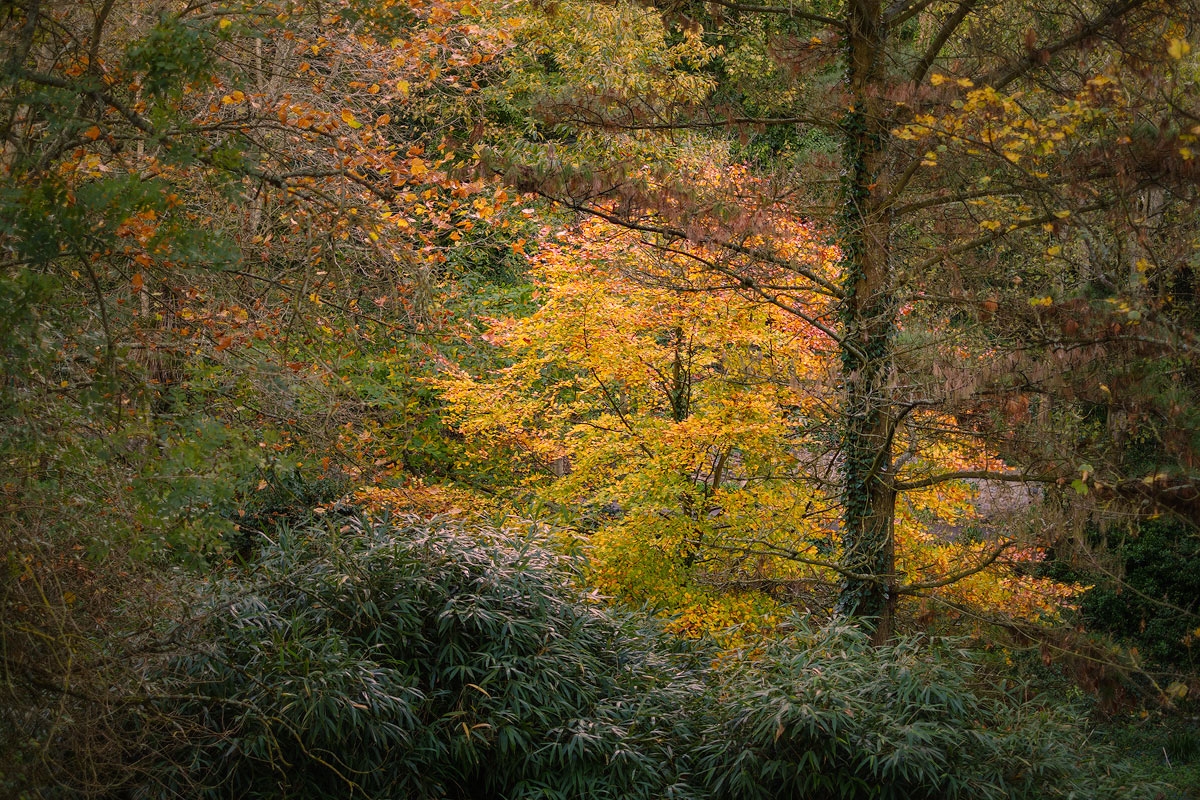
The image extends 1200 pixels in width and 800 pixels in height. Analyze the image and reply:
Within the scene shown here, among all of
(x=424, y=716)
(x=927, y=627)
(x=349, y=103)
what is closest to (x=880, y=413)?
(x=927, y=627)

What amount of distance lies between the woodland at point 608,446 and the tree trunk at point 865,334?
0.11 feet

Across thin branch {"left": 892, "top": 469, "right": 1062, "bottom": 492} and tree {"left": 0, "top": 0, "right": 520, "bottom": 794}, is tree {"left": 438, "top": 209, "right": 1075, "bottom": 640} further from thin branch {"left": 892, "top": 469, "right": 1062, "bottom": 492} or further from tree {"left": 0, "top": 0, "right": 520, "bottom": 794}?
tree {"left": 0, "top": 0, "right": 520, "bottom": 794}

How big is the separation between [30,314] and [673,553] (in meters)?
5.38

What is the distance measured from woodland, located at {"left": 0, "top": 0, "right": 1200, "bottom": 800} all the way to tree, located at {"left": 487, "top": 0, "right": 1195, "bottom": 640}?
36 millimetres

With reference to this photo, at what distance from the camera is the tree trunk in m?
6.68

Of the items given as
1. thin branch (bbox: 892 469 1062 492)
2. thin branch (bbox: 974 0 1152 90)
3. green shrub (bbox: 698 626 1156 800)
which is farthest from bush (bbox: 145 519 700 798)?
thin branch (bbox: 974 0 1152 90)

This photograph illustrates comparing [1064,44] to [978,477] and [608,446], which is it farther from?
[608,446]

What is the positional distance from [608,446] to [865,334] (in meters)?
2.53

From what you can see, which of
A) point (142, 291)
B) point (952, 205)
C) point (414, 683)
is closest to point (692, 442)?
point (952, 205)

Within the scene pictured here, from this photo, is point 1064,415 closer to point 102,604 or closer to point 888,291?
point 888,291

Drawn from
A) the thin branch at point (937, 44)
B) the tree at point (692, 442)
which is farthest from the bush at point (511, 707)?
the thin branch at point (937, 44)

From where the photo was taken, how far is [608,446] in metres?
8.38

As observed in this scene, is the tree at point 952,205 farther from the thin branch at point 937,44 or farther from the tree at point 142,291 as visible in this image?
the tree at point 142,291

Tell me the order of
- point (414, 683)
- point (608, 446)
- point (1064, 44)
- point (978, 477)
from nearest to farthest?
point (414, 683), point (1064, 44), point (978, 477), point (608, 446)
